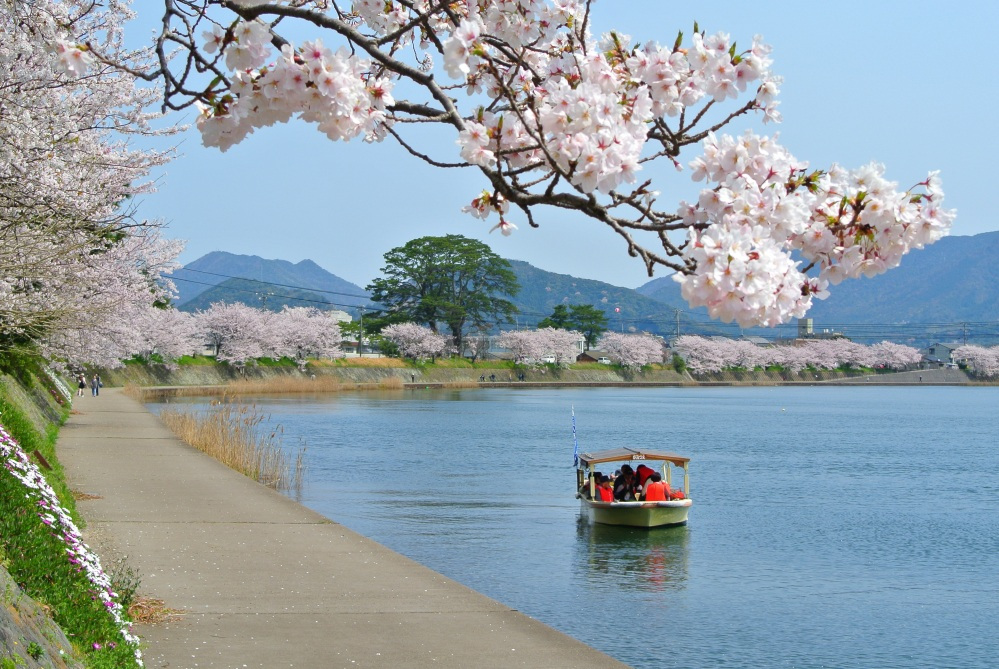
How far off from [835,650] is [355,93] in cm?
1167

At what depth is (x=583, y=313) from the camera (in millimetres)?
137250

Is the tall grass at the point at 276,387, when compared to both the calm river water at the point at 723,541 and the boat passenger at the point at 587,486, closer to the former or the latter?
the calm river water at the point at 723,541

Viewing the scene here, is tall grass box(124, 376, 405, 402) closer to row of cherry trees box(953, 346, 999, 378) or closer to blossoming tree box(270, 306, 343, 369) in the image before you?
blossoming tree box(270, 306, 343, 369)

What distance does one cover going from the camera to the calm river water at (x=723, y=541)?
45.2 ft

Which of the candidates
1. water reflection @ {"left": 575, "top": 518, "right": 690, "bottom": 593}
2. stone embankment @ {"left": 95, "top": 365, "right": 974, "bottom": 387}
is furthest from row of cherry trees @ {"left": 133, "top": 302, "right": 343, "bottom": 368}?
water reflection @ {"left": 575, "top": 518, "right": 690, "bottom": 593}

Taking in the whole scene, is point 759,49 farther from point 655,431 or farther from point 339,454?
point 655,431

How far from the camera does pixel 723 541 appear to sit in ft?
67.1

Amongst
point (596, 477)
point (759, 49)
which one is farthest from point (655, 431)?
point (759, 49)

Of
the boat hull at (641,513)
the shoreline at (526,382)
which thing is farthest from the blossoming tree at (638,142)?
the shoreline at (526,382)

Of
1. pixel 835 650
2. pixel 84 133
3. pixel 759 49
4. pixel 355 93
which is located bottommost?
pixel 835 650

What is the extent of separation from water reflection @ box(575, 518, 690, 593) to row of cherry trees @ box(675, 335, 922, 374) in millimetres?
118348

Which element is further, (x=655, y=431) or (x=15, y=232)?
(x=655, y=431)

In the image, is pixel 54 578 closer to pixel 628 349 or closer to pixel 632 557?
pixel 632 557

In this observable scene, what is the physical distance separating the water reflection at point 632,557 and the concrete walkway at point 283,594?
4927mm
